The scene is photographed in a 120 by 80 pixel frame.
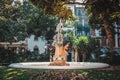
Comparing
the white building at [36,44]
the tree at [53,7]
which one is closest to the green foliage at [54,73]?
the tree at [53,7]

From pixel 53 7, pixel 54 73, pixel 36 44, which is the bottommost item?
pixel 54 73

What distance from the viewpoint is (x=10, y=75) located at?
703 inches

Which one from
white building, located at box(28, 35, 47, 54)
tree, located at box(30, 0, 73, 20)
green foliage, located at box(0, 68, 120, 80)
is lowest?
green foliage, located at box(0, 68, 120, 80)

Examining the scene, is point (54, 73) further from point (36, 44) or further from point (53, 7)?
point (36, 44)

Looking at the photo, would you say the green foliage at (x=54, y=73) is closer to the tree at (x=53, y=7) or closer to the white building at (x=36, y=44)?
the tree at (x=53, y=7)

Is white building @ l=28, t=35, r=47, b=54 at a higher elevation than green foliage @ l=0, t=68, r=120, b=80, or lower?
higher

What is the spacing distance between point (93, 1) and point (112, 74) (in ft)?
19.5

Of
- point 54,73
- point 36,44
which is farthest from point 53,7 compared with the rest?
point 36,44

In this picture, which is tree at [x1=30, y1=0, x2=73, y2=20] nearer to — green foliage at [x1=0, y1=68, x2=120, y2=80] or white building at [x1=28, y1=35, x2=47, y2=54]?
green foliage at [x1=0, y1=68, x2=120, y2=80]

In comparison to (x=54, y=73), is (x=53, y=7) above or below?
above

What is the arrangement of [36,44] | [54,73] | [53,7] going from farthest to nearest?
[36,44]
[53,7]
[54,73]

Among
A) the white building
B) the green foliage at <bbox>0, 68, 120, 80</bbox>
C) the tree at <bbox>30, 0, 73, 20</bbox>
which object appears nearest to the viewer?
the green foliage at <bbox>0, 68, 120, 80</bbox>

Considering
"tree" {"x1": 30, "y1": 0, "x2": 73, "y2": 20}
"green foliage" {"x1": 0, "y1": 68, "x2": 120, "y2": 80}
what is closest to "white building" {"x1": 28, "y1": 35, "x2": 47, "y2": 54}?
"tree" {"x1": 30, "y1": 0, "x2": 73, "y2": 20}

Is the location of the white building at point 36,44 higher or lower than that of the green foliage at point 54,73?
higher
